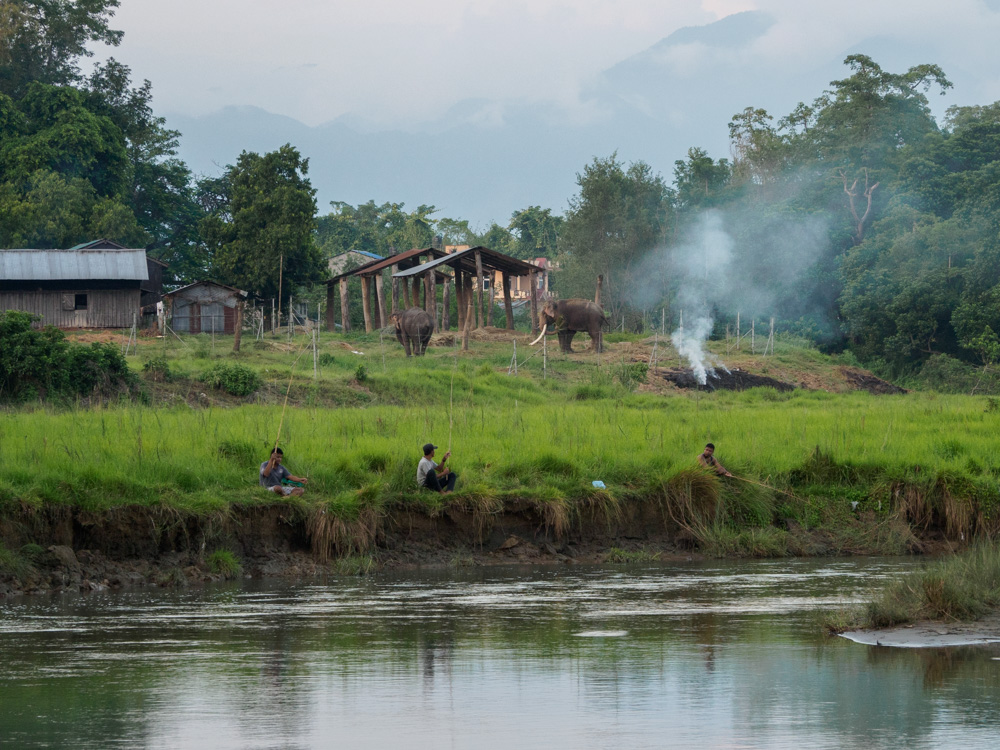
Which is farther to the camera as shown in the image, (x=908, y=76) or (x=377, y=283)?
(x=908, y=76)

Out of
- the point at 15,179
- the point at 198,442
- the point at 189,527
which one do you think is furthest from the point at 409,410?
the point at 15,179

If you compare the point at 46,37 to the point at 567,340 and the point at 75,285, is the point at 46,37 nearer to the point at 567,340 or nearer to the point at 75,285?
the point at 75,285

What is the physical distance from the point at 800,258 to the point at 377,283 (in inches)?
700

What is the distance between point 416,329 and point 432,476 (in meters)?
22.1

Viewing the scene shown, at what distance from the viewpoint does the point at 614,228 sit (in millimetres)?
64625

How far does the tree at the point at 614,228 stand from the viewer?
64062 mm

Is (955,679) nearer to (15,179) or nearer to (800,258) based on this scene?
(800,258)

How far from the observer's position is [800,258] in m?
52.1

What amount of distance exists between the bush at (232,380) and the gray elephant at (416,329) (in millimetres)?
11880

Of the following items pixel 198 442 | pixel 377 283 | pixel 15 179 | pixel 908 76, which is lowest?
pixel 198 442

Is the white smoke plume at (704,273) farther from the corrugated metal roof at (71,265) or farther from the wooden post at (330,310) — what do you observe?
the corrugated metal roof at (71,265)

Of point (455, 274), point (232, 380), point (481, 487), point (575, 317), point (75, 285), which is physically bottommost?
point (481, 487)

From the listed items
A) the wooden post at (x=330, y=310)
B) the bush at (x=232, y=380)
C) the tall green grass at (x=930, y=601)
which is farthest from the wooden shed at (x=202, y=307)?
the tall green grass at (x=930, y=601)

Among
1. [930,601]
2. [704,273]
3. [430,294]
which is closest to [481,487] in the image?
[930,601]
